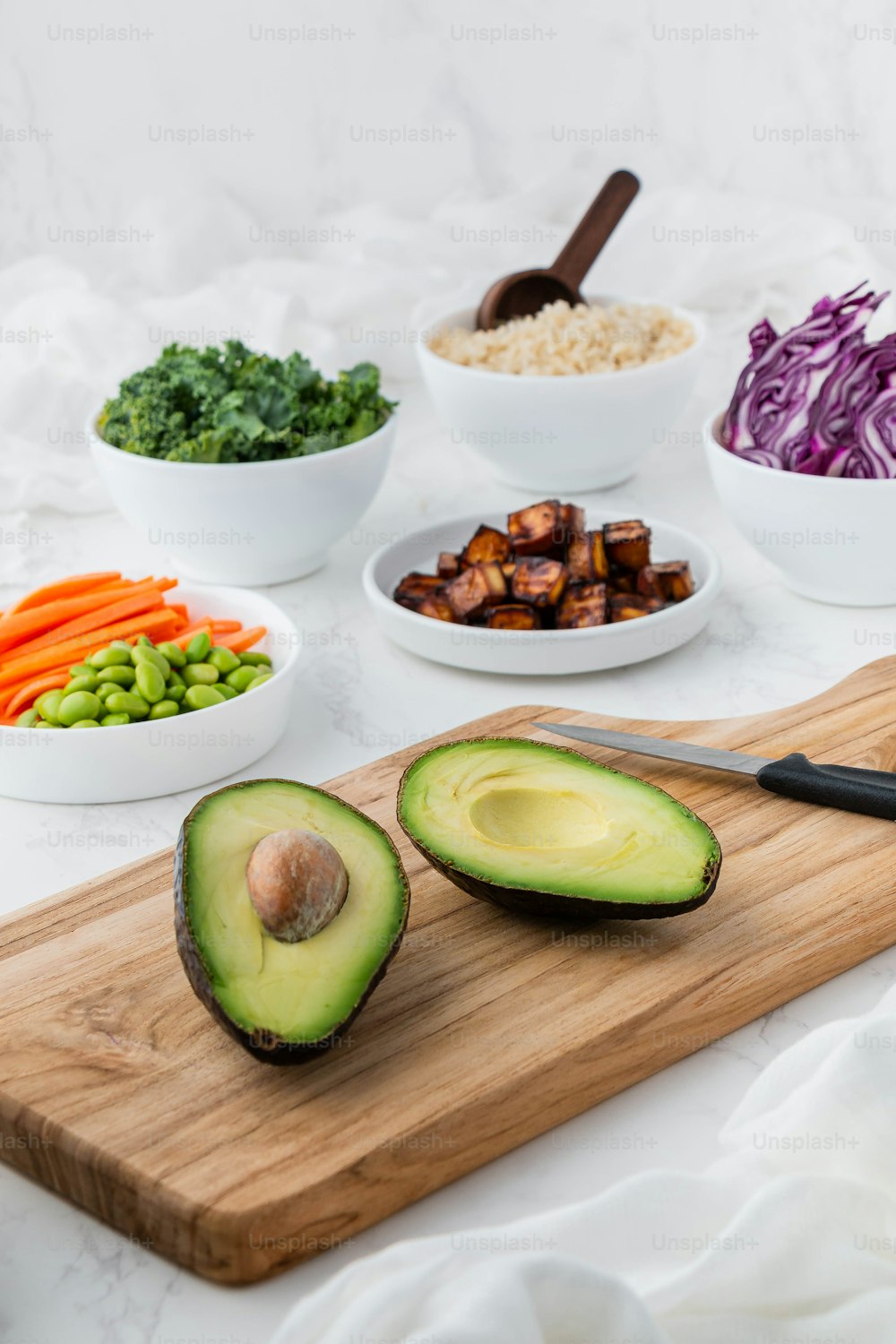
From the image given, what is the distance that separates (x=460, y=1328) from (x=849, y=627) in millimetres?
1335

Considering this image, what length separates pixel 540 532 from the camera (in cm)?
192

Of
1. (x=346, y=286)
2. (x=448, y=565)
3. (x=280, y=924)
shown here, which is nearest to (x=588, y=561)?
(x=448, y=565)

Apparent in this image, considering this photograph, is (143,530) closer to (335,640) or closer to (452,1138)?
(335,640)

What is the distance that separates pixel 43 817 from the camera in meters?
1.58

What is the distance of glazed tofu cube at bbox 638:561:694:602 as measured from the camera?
189cm

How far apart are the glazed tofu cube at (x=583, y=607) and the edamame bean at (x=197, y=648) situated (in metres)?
0.45

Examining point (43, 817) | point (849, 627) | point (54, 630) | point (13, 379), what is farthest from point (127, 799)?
point (13, 379)

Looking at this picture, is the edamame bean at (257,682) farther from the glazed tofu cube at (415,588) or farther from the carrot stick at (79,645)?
the glazed tofu cube at (415,588)

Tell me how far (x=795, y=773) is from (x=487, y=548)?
0.64m

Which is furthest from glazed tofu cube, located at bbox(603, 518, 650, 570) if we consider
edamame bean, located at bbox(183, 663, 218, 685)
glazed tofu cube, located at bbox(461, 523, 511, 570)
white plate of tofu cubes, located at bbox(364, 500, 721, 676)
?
edamame bean, located at bbox(183, 663, 218, 685)

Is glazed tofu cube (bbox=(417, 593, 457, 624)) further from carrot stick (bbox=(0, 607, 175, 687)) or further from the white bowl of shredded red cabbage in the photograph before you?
the white bowl of shredded red cabbage

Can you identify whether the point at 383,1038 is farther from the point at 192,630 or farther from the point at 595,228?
the point at 595,228

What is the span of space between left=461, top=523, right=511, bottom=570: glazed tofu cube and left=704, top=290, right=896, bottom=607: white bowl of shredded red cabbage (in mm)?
319

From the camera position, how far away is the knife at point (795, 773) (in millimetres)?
1391
